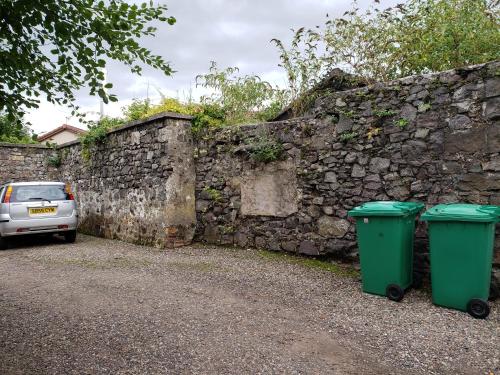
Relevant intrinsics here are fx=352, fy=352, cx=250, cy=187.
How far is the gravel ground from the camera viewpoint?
8.39 feet

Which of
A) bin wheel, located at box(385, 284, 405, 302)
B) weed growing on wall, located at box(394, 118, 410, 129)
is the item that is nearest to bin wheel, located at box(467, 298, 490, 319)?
bin wheel, located at box(385, 284, 405, 302)

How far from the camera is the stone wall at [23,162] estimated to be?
12.5m

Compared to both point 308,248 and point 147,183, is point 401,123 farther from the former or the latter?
point 147,183

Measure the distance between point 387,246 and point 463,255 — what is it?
0.72m

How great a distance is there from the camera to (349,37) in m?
5.80

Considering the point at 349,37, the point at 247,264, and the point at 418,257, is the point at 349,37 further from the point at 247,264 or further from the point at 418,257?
the point at 247,264

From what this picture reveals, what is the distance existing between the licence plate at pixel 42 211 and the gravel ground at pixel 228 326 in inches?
106

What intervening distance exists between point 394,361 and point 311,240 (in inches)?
118

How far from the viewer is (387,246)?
151 inches

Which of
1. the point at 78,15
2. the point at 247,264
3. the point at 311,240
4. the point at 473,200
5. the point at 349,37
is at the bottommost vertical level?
the point at 247,264

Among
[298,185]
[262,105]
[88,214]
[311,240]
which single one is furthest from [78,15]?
[88,214]

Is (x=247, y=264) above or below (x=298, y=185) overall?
below

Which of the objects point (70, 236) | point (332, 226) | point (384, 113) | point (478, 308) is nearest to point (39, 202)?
point (70, 236)

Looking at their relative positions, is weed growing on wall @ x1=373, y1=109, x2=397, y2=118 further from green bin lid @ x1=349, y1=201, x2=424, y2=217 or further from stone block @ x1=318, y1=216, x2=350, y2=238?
stone block @ x1=318, y1=216, x2=350, y2=238
